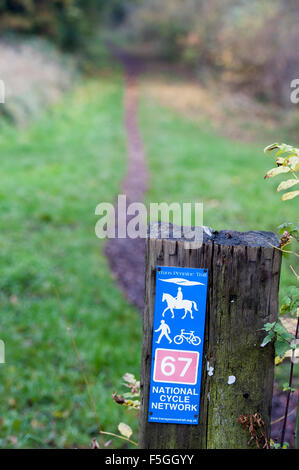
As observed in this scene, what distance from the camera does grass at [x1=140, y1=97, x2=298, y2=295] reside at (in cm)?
700

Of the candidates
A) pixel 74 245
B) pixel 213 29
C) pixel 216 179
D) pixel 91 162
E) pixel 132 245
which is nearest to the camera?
pixel 74 245

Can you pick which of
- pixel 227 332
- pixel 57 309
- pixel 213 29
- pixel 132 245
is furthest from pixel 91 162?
pixel 213 29

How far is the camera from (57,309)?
4781 millimetres

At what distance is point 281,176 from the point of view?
861cm

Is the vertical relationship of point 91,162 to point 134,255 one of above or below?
above

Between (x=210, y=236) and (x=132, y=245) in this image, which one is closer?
(x=210, y=236)

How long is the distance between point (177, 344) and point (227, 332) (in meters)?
0.19

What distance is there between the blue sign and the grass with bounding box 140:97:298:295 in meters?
3.25

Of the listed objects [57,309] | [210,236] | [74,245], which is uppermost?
[74,245]

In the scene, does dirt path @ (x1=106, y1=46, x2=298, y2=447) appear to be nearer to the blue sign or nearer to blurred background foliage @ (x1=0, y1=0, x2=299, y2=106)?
the blue sign

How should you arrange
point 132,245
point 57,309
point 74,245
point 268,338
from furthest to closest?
point 132,245 < point 74,245 < point 57,309 < point 268,338

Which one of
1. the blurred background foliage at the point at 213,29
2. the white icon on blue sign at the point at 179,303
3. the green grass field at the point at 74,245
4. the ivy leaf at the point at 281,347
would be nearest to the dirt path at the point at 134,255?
the green grass field at the point at 74,245

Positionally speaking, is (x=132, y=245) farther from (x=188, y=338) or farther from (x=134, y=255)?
(x=188, y=338)

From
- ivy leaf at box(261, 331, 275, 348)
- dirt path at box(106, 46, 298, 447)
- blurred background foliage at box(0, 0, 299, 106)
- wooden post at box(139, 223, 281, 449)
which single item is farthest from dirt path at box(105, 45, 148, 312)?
blurred background foliage at box(0, 0, 299, 106)
